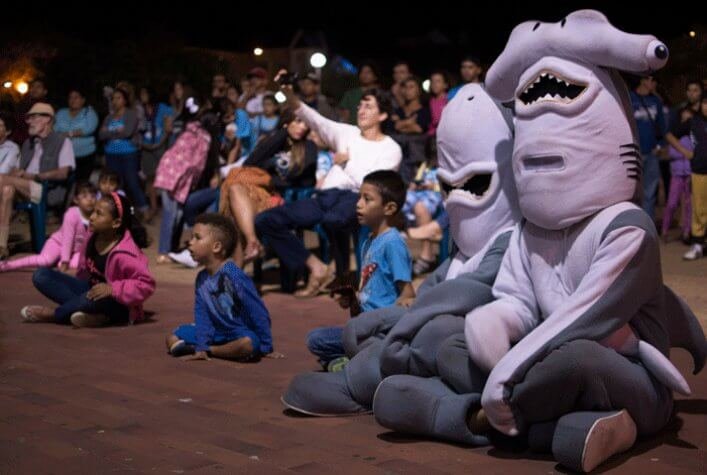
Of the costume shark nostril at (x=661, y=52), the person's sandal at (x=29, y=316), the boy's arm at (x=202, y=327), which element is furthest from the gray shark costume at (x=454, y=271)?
the person's sandal at (x=29, y=316)

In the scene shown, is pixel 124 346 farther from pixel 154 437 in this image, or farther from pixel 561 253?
pixel 561 253

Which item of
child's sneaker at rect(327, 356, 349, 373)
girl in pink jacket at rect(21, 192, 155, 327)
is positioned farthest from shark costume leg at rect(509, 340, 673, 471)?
girl in pink jacket at rect(21, 192, 155, 327)

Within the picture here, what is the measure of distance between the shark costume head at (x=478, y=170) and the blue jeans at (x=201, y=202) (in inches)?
218

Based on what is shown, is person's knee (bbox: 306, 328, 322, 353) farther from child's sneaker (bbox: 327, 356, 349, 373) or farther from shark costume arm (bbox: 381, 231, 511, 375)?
shark costume arm (bbox: 381, 231, 511, 375)

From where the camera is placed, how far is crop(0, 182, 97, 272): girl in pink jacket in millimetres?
10211

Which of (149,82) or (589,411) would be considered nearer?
(589,411)

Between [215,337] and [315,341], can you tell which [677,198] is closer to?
[215,337]

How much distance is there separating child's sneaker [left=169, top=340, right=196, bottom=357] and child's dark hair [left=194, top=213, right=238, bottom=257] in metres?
0.53

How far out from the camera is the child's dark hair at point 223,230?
689 cm

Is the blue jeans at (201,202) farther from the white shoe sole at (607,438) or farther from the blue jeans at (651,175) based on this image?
the white shoe sole at (607,438)

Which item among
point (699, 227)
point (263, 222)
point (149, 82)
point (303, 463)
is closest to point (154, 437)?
point (303, 463)

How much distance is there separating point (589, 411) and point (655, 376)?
1.06ft

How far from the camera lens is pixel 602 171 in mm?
4855

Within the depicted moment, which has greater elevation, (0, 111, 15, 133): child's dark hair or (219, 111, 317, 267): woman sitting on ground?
(0, 111, 15, 133): child's dark hair
